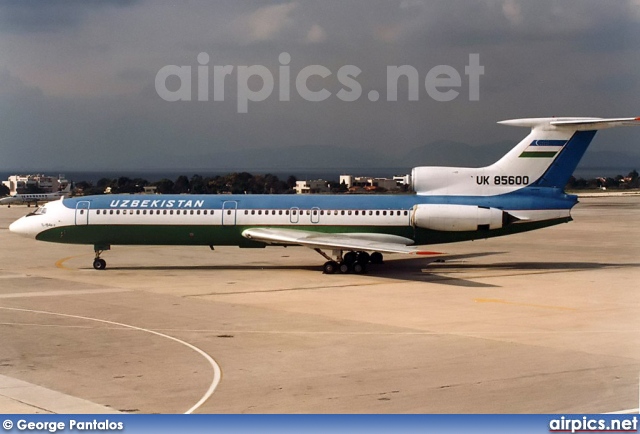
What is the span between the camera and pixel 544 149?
3306 centimetres

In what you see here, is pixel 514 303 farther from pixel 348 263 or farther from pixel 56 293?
pixel 56 293

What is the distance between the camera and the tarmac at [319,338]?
48.0 ft

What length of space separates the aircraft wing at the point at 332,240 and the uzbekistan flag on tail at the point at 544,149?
586cm

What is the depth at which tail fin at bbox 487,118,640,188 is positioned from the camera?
108 feet

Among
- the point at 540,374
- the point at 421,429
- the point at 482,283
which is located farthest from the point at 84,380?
the point at 482,283

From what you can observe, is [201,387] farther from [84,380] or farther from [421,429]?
[421,429]

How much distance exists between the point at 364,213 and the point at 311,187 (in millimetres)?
53431

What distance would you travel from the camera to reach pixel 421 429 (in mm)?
12195

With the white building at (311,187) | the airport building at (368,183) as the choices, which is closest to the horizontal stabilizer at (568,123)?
the white building at (311,187)

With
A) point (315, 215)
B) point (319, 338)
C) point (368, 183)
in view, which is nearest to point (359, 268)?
point (315, 215)

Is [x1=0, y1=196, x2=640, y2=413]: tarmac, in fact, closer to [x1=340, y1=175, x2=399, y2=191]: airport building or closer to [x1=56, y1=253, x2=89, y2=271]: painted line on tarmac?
[x1=56, y1=253, x2=89, y2=271]: painted line on tarmac

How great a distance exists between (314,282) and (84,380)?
15.2m

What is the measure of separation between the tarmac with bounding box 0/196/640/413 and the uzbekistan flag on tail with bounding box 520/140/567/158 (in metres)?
4.70

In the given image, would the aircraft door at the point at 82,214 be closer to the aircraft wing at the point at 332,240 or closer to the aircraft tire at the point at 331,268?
the aircraft wing at the point at 332,240
